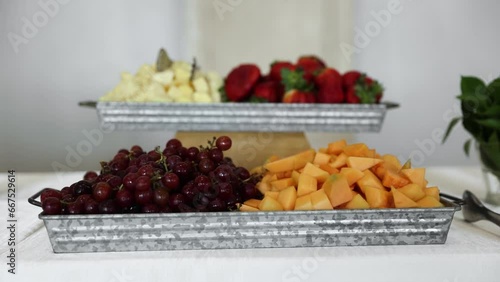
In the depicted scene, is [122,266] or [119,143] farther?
[119,143]

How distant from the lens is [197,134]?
1439 mm

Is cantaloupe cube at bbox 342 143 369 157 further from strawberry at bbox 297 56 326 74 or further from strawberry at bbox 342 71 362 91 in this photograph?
strawberry at bbox 297 56 326 74

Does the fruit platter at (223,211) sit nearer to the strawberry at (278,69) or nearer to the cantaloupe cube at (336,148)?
the cantaloupe cube at (336,148)

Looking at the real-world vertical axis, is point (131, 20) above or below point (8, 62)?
above

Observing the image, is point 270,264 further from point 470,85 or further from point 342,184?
point 470,85

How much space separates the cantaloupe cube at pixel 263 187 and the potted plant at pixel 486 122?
508mm

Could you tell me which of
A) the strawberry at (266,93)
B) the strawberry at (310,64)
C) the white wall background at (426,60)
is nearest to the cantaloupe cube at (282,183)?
the strawberry at (266,93)

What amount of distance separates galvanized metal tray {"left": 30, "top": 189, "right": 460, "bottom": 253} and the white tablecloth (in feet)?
0.04

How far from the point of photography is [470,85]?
3.59ft

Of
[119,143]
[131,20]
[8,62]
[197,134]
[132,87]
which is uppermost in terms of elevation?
[131,20]

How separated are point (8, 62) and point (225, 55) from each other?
4.38ft

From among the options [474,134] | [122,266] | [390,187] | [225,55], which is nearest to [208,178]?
[122,266]

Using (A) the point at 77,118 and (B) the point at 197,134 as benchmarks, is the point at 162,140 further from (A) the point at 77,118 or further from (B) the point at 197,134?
(B) the point at 197,134

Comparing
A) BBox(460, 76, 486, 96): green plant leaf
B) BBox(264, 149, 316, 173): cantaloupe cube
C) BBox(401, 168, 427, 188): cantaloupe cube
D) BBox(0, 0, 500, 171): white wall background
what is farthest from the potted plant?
BBox(0, 0, 500, 171): white wall background
